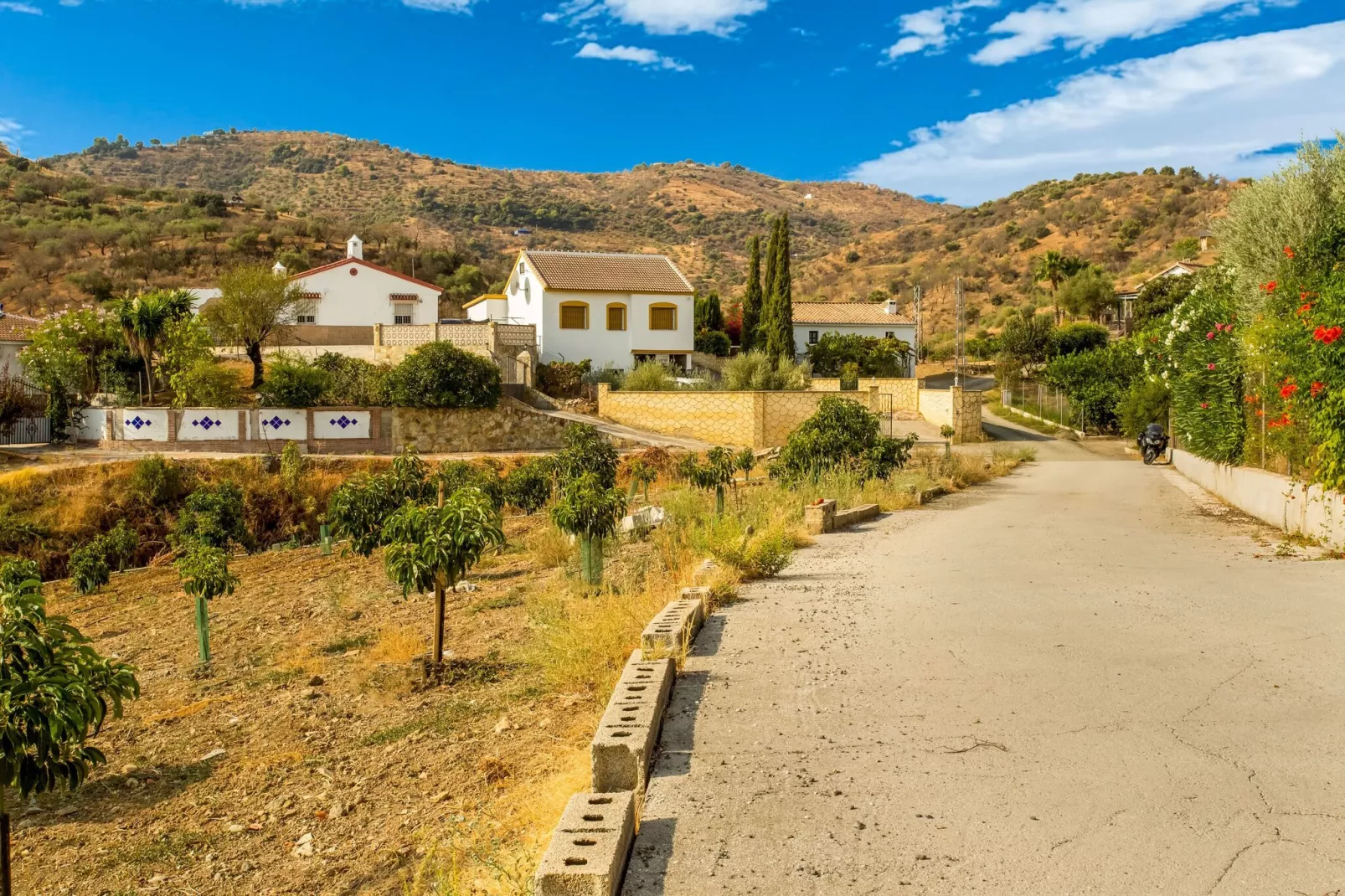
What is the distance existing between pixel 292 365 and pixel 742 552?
88.0 ft

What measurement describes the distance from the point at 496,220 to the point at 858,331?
202ft

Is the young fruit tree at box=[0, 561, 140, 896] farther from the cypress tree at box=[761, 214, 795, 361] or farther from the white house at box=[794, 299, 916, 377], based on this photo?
the white house at box=[794, 299, 916, 377]

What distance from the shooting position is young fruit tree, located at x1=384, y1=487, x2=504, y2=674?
9203 mm

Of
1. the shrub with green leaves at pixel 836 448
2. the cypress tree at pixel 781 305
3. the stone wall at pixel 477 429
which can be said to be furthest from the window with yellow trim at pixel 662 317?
the shrub with green leaves at pixel 836 448

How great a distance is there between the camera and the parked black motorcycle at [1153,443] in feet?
112

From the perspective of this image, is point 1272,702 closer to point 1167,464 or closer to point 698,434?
point 1167,464

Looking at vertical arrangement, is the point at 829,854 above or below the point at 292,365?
below

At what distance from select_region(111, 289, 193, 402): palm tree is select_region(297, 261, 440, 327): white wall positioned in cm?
1078

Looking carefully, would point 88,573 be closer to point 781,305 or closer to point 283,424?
point 283,424

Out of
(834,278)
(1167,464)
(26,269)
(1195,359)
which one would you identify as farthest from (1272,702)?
(834,278)

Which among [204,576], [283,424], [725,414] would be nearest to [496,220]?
[725,414]

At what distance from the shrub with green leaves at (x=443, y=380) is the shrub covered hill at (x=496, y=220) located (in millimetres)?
30636

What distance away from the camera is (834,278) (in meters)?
99.3

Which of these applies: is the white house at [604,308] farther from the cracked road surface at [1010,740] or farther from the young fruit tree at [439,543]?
the young fruit tree at [439,543]
